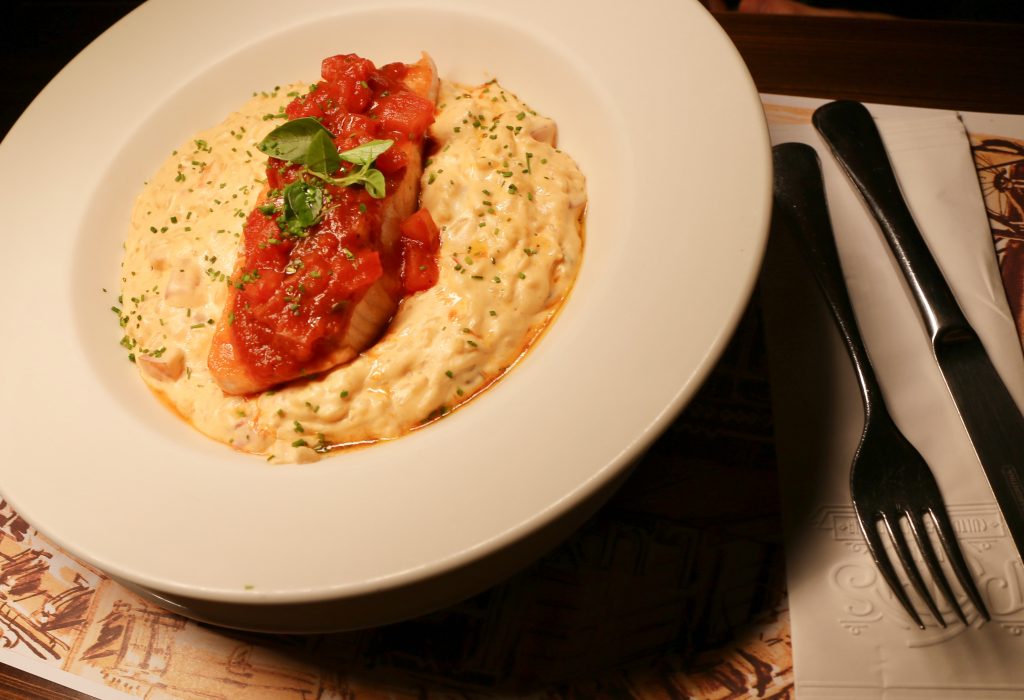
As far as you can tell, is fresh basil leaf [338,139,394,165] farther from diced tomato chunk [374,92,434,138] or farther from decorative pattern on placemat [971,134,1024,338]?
decorative pattern on placemat [971,134,1024,338]

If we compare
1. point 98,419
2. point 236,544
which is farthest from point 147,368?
point 236,544

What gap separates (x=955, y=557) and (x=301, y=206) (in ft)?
7.97

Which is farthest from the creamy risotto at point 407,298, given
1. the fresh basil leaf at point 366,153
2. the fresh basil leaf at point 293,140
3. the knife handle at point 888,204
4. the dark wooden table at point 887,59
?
the dark wooden table at point 887,59

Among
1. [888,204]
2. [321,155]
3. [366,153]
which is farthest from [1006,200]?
[321,155]

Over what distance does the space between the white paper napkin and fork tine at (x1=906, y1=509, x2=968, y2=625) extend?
0.11ft

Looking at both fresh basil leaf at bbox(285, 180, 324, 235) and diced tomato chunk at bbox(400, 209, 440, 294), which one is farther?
diced tomato chunk at bbox(400, 209, 440, 294)

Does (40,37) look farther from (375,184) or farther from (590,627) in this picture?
(590,627)

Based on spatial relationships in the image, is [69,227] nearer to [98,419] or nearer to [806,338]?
[98,419]

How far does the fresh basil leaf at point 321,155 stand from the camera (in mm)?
2672

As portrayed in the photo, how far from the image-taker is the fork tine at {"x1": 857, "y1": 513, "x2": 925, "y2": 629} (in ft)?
6.81

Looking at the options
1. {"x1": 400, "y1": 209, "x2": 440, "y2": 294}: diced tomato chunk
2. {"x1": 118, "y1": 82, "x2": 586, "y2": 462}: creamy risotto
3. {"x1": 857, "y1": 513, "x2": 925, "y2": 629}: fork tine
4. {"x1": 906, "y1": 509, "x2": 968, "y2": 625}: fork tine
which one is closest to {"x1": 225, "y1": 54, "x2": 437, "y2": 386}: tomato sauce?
{"x1": 400, "y1": 209, "x2": 440, "y2": 294}: diced tomato chunk

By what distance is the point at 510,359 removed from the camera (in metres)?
2.62

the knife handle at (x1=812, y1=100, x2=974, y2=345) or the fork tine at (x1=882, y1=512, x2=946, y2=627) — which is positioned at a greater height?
the knife handle at (x1=812, y1=100, x2=974, y2=345)

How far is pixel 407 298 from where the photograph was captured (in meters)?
2.79
